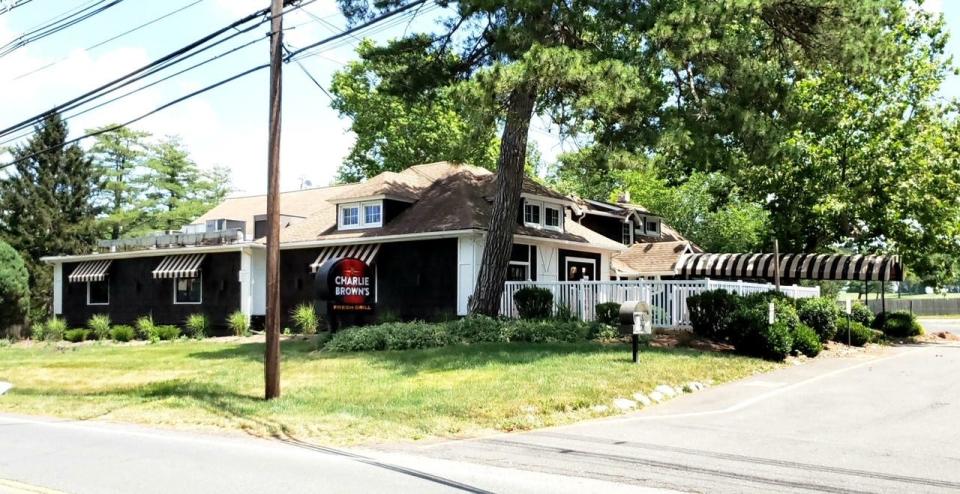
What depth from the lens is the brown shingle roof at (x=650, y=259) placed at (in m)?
36.3

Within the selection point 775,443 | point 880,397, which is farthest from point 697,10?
point 775,443

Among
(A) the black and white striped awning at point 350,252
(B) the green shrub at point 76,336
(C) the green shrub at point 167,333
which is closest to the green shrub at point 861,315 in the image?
(A) the black and white striped awning at point 350,252

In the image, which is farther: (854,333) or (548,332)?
(854,333)

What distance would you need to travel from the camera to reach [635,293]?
74.0 feet

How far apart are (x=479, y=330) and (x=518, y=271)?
295 inches

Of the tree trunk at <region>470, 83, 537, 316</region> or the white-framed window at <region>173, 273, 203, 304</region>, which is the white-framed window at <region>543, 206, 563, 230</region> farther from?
the white-framed window at <region>173, 273, 203, 304</region>

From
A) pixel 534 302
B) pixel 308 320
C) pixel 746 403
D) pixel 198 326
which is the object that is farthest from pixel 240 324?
pixel 746 403

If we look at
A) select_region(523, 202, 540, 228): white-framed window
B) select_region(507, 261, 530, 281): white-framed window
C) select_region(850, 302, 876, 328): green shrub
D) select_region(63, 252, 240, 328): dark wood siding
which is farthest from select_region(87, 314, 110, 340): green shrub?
select_region(850, 302, 876, 328): green shrub

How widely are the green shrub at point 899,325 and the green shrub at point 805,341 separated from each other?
11442 mm

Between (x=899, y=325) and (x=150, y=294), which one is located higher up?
(x=150, y=294)

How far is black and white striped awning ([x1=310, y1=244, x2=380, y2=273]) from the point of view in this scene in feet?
90.0

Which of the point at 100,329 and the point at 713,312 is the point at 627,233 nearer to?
the point at 713,312

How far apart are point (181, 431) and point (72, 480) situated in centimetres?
365

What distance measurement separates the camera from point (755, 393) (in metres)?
14.0
